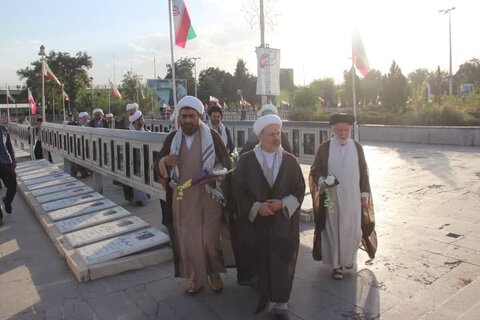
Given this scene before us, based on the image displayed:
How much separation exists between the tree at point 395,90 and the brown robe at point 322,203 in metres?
26.6

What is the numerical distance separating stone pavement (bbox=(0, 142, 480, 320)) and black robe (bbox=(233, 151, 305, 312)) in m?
0.31

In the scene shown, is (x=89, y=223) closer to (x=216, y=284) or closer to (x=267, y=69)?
(x=216, y=284)

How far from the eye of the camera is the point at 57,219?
608 cm

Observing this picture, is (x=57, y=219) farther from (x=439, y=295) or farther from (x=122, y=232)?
(x=439, y=295)

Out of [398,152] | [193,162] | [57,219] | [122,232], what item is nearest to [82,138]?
[57,219]

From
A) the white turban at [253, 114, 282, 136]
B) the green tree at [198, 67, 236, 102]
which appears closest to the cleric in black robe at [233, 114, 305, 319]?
the white turban at [253, 114, 282, 136]

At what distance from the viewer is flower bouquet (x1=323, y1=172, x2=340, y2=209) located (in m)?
3.96

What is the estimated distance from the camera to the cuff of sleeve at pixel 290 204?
11.0ft

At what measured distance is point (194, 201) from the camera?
3814mm

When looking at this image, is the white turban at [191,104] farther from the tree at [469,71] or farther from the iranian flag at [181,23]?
the tree at [469,71]

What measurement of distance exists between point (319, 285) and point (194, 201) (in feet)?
4.53

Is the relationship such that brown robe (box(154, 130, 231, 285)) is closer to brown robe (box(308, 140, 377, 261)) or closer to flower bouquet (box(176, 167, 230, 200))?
flower bouquet (box(176, 167, 230, 200))

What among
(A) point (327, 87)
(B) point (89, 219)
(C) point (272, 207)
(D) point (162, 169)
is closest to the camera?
(C) point (272, 207)

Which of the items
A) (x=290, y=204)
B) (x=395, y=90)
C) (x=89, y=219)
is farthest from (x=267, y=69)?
(x=395, y=90)
